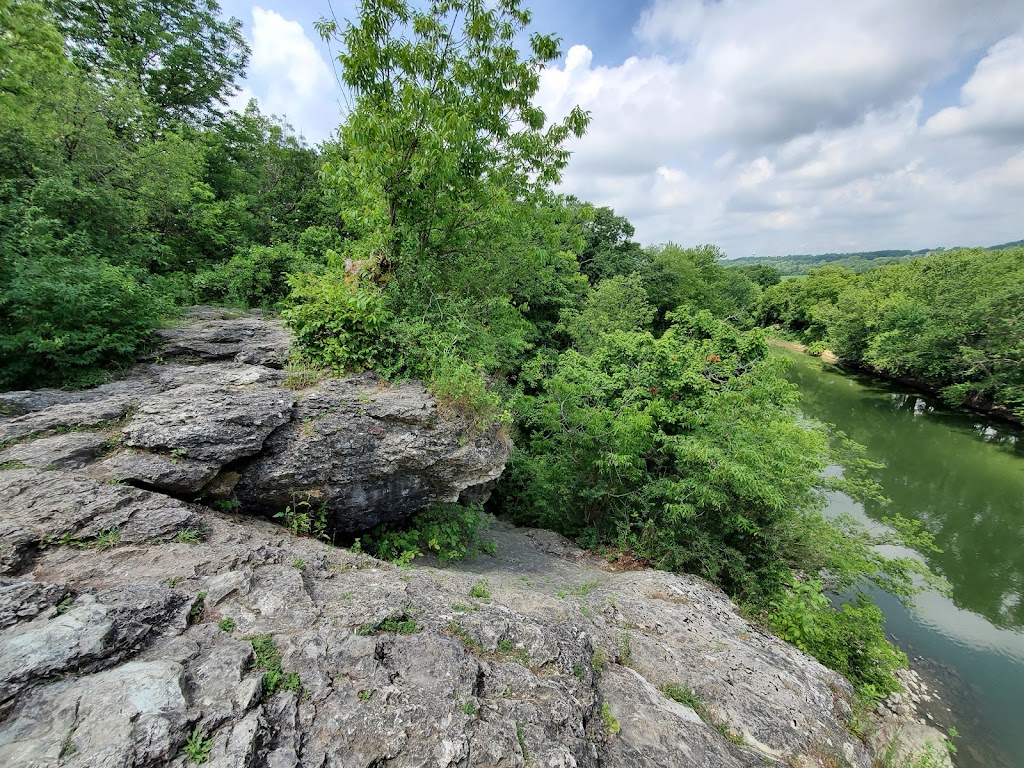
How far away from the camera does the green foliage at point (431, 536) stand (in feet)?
19.8

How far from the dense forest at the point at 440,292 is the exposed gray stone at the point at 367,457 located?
1.50 feet

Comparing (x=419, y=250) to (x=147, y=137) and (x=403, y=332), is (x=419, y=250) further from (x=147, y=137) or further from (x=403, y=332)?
(x=147, y=137)

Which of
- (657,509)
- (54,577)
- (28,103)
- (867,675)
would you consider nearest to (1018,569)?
(867,675)

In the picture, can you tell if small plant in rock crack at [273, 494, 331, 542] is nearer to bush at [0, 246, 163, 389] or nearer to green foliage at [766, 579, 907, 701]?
bush at [0, 246, 163, 389]

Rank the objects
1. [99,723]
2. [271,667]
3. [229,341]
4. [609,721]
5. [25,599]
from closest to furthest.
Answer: [99,723] < [25,599] < [271,667] < [609,721] < [229,341]

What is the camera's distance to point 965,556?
12.6 metres

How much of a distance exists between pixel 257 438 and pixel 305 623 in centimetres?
248

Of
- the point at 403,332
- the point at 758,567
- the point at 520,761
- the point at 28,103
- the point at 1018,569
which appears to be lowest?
the point at 1018,569

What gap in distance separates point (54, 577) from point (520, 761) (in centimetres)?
382

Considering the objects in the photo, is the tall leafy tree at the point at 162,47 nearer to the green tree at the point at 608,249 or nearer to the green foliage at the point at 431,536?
the green foliage at the point at 431,536

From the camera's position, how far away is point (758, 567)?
28.1 feet

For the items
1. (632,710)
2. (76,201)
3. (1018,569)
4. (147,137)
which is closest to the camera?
(632,710)

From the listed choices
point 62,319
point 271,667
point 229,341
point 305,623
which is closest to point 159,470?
point 305,623

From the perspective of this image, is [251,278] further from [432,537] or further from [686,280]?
[686,280]
